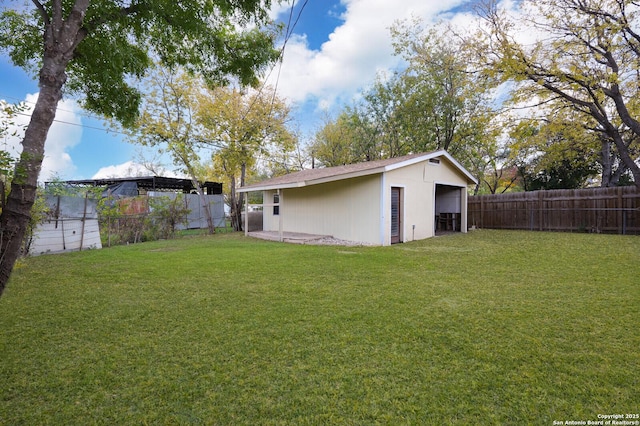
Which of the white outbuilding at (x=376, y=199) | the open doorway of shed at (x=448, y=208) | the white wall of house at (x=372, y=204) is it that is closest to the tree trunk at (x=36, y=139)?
the white outbuilding at (x=376, y=199)

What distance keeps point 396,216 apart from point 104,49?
831cm

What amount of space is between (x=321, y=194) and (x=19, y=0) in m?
8.68

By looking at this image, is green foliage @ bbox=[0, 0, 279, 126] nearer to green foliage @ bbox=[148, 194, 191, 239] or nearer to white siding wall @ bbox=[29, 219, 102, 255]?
white siding wall @ bbox=[29, 219, 102, 255]

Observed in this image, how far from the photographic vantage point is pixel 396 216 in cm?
956

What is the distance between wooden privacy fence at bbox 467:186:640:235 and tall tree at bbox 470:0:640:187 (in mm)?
1277

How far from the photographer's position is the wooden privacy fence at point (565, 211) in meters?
10.6

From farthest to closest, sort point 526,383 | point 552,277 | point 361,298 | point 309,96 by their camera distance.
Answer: point 309,96
point 552,277
point 361,298
point 526,383

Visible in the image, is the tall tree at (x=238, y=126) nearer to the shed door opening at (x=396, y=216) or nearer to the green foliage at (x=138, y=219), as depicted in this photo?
the green foliage at (x=138, y=219)

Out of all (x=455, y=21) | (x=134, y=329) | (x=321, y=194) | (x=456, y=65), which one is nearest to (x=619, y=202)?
(x=456, y=65)

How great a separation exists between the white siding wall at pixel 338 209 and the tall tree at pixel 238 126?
3.55 m

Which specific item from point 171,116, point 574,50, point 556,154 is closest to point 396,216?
point 574,50

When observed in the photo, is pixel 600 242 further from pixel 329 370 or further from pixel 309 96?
pixel 309 96

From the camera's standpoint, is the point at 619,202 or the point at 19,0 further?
the point at 619,202

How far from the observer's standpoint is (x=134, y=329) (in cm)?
301
